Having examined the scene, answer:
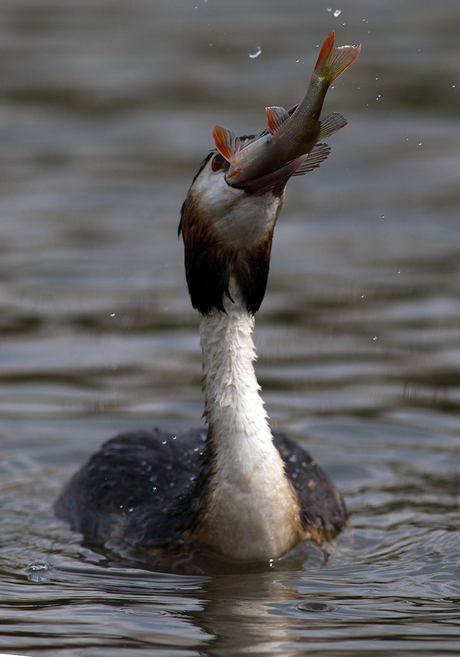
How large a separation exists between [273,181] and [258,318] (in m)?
4.75

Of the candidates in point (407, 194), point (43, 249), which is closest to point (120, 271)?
point (43, 249)

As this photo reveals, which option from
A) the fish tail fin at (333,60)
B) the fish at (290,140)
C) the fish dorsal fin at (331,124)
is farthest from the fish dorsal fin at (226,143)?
the fish tail fin at (333,60)

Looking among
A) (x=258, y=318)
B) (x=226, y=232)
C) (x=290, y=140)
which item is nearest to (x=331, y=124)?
(x=290, y=140)

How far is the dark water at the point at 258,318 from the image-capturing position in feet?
17.6

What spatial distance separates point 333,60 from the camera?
4887 mm

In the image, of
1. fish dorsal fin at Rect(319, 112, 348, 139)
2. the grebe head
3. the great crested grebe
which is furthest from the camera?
the grebe head

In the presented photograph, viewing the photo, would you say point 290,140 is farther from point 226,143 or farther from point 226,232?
point 226,232

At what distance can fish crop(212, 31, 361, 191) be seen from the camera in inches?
194

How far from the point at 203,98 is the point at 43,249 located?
4.86 metres

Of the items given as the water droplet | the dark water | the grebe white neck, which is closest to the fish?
the grebe white neck

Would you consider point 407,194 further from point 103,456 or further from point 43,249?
point 103,456

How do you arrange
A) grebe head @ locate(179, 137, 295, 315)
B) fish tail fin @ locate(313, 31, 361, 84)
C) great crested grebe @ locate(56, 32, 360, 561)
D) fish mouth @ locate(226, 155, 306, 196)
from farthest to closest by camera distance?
grebe head @ locate(179, 137, 295, 315)
great crested grebe @ locate(56, 32, 360, 561)
fish mouth @ locate(226, 155, 306, 196)
fish tail fin @ locate(313, 31, 361, 84)

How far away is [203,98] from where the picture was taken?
15891 mm

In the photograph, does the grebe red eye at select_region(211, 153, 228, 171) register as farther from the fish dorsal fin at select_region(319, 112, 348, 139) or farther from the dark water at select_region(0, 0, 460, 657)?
the dark water at select_region(0, 0, 460, 657)
